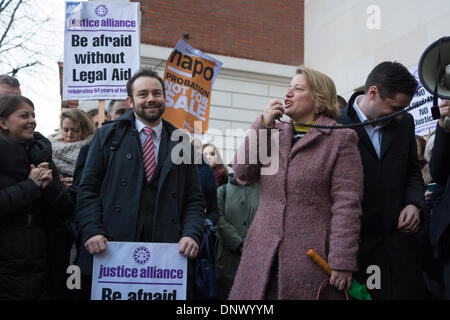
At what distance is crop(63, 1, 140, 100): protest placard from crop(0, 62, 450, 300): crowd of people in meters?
1.39

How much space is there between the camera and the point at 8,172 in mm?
3182

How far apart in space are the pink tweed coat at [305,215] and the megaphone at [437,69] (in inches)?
20.0

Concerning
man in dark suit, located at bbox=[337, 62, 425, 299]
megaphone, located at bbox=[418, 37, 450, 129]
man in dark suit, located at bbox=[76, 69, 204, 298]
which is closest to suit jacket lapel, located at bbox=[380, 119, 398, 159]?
man in dark suit, located at bbox=[337, 62, 425, 299]

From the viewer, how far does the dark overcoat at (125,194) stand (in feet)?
9.59

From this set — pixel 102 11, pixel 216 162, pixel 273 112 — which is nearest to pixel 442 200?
pixel 273 112

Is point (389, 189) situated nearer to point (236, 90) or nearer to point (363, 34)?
point (363, 34)

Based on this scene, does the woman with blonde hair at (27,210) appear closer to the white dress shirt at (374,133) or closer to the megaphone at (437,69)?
the white dress shirt at (374,133)

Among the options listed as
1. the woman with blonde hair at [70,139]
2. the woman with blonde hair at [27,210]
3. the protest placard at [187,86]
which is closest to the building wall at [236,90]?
the protest placard at [187,86]

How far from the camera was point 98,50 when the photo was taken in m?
4.92

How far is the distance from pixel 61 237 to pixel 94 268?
0.74 metres

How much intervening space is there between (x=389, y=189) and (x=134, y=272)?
1570 millimetres

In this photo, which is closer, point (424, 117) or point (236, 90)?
point (424, 117)
